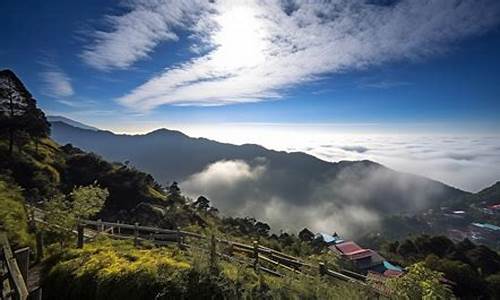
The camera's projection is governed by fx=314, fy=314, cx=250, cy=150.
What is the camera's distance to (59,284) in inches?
286

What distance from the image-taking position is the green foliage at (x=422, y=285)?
5727 millimetres

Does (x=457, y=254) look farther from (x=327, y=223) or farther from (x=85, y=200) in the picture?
(x=327, y=223)

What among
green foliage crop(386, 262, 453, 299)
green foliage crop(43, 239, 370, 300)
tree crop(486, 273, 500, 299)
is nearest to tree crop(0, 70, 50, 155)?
green foliage crop(43, 239, 370, 300)

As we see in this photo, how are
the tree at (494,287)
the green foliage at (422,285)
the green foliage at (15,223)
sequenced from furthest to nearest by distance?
1. the tree at (494,287)
2. the green foliage at (15,223)
3. the green foliage at (422,285)

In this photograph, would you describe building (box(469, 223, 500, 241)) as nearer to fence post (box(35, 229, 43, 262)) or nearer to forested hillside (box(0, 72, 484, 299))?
forested hillside (box(0, 72, 484, 299))

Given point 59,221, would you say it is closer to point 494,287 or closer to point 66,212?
point 66,212

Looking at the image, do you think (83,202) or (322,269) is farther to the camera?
(83,202)

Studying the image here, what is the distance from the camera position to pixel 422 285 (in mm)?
5789

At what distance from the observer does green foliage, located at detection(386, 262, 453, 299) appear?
5.73 m

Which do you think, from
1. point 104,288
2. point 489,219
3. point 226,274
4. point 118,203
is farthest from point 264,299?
point 489,219

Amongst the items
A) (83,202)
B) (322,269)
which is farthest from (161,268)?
(83,202)

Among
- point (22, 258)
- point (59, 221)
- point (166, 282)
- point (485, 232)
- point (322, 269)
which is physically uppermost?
point (22, 258)

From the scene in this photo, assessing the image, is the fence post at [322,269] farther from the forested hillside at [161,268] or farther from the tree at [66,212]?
the tree at [66,212]

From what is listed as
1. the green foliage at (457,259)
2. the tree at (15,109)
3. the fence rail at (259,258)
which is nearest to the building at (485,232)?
the green foliage at (457,259)
